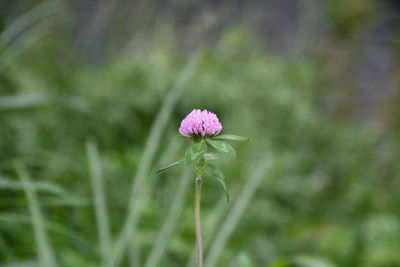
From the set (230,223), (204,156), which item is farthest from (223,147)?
(230,223)

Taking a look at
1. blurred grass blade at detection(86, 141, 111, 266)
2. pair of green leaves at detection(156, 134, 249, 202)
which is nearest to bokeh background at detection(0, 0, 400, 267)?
blurred grass blade at detection(86, 141, 111, 266)

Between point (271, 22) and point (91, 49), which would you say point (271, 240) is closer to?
point (91, 49)

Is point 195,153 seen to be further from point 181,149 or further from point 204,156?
point 181,149

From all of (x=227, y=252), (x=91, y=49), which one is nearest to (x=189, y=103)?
(x=227, y=252)

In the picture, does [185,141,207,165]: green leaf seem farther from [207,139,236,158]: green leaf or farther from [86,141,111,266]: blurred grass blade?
[86,141,111,266]: blurred grass blade

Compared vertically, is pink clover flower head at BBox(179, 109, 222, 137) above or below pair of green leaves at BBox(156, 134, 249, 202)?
above

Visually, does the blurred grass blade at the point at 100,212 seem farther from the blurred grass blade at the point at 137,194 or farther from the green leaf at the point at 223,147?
the green leaf at the point at 223,147
